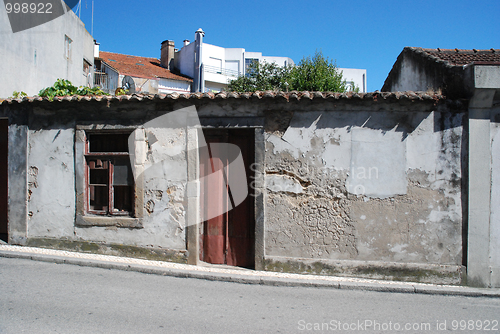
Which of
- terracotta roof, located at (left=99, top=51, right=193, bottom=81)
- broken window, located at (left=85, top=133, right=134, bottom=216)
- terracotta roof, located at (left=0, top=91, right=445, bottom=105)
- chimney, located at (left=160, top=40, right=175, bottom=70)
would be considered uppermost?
chimney, located at (left=160, top=40, right=175, bottom=70)

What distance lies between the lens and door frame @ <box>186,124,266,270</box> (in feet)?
22.5

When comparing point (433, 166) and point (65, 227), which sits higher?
point (433, 166)

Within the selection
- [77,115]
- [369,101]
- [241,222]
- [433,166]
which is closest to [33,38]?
[77,115]

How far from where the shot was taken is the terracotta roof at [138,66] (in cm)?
2673

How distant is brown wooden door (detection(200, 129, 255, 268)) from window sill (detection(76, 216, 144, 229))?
55.7 inches

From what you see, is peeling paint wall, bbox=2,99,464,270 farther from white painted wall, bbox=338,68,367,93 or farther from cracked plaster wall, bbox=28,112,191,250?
white painted wall, bbox=338,68,367,93

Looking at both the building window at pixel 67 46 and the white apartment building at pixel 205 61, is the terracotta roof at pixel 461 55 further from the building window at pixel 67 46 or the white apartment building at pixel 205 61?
the white apartment building at pixel 205 61

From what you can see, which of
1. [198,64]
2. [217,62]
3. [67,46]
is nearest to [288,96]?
[67,46]

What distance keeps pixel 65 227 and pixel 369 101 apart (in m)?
6.77

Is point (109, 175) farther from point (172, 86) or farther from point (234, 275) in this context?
point (172, 86)

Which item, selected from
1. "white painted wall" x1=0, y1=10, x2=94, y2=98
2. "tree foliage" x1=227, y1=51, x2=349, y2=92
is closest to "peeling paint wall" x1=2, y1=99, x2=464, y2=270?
"white painted wall" x1=0, y1=10, x2=94, y2=98

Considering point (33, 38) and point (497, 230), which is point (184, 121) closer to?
point (497, 230)

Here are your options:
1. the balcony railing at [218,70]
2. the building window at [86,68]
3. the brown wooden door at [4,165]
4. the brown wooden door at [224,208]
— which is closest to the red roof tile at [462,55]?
the brown wooden door at [224,208]

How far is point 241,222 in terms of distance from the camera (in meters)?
7.18
